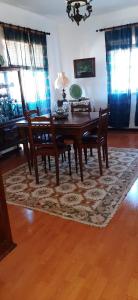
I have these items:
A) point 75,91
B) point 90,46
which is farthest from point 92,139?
point 90,46

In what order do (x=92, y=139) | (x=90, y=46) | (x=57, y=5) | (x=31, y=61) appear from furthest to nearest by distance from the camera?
(x=90, y=46) < (x=31, y=61) < (x=57, y=5) < (x=92, y=139)

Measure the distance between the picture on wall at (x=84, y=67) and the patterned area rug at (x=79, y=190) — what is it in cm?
260

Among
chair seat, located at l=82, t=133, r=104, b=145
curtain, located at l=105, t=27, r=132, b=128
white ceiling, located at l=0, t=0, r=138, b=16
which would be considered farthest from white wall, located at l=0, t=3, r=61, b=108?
chair seat, located at l=82, t=133, r=104, b=145

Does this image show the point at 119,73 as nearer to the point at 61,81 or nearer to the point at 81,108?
the point at 61,81

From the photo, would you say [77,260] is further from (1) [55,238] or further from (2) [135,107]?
(2) [135,107]

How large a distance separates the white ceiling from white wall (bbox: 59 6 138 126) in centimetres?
24

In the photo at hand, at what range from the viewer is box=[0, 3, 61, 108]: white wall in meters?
4.48

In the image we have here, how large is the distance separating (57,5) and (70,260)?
4.40 metres

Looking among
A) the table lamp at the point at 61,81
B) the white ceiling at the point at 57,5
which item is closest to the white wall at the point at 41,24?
the white ceiling at the point at 57,5

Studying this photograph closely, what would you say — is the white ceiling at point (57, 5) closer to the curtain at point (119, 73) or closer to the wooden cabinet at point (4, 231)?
the curtain at point (119, 73)

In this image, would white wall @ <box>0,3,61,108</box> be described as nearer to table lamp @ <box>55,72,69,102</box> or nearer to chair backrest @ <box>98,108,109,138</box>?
table lamp @ <box>55,72,69,102</box>

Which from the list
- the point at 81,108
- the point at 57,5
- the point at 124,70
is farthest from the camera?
the point at 124,70

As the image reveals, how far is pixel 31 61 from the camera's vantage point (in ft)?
16.4

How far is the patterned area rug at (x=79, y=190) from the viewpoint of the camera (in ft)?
8.20
